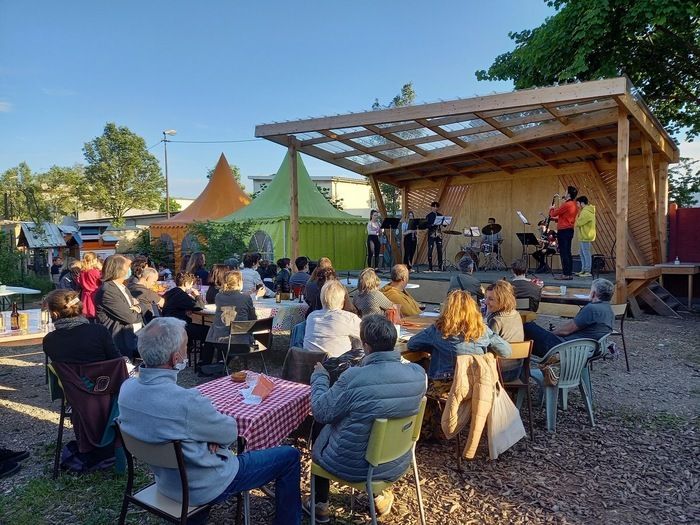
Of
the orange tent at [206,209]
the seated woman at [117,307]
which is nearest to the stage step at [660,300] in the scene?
the seated woman at [117,307]

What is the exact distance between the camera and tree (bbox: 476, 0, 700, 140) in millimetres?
9977

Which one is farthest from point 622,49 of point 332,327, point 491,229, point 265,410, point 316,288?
point 265,410

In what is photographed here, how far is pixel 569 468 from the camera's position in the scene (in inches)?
134

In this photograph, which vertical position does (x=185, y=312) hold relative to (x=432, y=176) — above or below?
below

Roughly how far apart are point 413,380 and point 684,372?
5023mm

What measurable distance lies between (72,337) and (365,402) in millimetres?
2124

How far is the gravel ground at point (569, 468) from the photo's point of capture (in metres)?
2.87

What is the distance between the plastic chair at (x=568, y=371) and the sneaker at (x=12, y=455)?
4.09 m

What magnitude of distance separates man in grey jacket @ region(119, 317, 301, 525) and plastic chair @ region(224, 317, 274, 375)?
272 cm

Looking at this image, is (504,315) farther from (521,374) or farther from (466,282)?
(466,282)

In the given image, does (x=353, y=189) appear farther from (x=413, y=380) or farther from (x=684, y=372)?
(x=413, y=380)

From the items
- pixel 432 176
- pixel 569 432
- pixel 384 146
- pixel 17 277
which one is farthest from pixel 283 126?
pixel 17 277

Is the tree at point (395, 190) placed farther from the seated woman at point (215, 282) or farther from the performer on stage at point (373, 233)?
the seated woman at point (215, 282)

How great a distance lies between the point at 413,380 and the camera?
2.42 m
